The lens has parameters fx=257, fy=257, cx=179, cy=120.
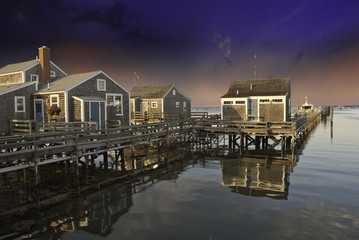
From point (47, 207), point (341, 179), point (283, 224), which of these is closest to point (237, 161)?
point (341, 179)

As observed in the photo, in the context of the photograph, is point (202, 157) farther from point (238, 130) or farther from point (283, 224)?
point (283, 224)

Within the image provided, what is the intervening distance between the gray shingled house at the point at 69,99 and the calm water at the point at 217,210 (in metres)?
10.6

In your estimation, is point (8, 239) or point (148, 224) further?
point (148, 224)

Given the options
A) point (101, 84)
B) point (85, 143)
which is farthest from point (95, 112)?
point (85, 143)

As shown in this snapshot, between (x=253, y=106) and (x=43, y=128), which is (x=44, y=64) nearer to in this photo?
(x=43, y=128)

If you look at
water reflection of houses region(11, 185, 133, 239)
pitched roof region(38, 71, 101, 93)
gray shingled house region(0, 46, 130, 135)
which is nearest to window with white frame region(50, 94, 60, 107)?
gray shingled house region(0, 46, 130, 135)

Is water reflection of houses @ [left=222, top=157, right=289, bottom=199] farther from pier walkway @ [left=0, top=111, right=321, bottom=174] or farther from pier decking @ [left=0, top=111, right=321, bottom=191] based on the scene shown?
pier walkway @ [left=0, top=111, right=321, bottom=174]

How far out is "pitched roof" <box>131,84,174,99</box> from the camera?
143 feet

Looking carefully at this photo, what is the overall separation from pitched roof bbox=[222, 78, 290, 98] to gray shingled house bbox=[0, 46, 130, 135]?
48.5 feet

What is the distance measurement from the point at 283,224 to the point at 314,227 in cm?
101

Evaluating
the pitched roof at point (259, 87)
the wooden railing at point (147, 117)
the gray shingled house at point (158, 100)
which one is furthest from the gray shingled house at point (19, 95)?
the pitched roof at point (259, 87)

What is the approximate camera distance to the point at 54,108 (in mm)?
20844

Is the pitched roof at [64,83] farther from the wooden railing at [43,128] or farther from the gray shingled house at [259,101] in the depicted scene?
the gray shingled house at [259,101]

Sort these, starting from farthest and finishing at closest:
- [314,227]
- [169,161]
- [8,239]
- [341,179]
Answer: [169,161] < [341,179] < [314,227] < [8,239]
